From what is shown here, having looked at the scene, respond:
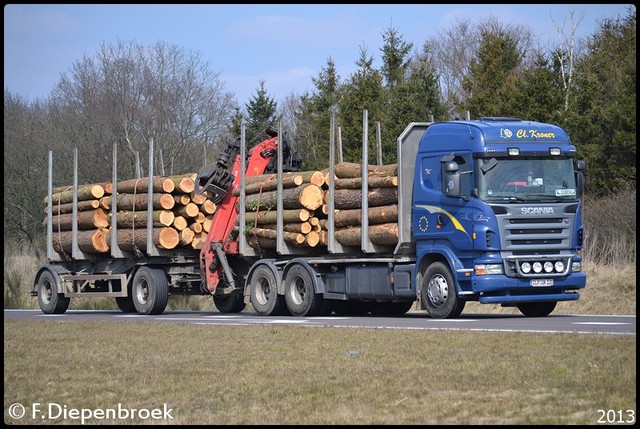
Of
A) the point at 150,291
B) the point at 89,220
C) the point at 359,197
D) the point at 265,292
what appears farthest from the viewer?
the point at 89,220

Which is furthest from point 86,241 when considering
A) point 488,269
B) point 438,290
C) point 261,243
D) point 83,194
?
point 488,269

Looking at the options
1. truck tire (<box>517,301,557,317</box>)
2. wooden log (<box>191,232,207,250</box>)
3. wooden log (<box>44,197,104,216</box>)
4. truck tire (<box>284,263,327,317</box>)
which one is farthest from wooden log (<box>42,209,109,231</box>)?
truck tire (<box>517,301,557,317</box>)

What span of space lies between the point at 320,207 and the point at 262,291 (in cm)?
228

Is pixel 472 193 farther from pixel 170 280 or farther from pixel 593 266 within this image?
pixel 170 280

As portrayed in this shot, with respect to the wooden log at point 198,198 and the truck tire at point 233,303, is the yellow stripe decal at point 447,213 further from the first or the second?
the truck tire at point 233,303

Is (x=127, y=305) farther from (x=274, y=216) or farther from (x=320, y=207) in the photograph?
(x=320, y=207)

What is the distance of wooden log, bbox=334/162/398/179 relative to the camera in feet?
75.2

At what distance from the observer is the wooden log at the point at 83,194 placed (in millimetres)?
29719

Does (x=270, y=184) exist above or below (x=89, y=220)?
above

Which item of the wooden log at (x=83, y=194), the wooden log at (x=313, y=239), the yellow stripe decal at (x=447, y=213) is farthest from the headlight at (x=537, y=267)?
the wooden log at (x=83, y=194)

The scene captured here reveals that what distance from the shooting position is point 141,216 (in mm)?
28359

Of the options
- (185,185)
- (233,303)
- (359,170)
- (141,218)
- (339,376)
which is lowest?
(339,376)

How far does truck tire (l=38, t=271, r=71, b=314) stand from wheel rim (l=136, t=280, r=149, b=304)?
8.34 ft

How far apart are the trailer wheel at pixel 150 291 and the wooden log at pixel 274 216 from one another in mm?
2838
